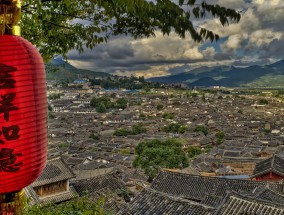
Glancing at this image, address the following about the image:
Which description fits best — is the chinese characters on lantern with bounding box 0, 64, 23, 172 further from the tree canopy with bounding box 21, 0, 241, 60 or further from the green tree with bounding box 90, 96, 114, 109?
the green tree with bounding box 90, 96, 114, 109

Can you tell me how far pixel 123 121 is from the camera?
81.0m

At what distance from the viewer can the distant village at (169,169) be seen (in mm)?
13359

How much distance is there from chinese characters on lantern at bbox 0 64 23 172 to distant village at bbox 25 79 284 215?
328 inches

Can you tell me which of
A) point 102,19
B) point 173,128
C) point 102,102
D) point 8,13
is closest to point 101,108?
point 102,102

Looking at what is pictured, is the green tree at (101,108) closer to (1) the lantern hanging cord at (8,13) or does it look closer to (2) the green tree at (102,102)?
(2) the green tree at (102,102)

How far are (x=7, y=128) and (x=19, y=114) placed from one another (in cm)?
14

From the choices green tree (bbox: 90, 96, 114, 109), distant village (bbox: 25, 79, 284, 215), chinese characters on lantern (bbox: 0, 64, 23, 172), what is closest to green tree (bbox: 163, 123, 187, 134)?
distant village (bbox: 25, 79, 284, 215)

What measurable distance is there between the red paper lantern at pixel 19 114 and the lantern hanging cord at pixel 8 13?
0.34 ft

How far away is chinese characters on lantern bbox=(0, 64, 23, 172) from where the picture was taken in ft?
8.62

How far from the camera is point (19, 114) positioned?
2.71m

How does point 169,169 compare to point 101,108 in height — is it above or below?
above

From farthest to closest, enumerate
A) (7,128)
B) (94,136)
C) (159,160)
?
(94,136) → (159,160) → (7,128)

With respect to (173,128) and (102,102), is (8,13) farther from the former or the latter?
(102,102)

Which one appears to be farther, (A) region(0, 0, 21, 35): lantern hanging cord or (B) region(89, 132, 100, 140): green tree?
(B) region(89, 132, 100, 140): green tree
